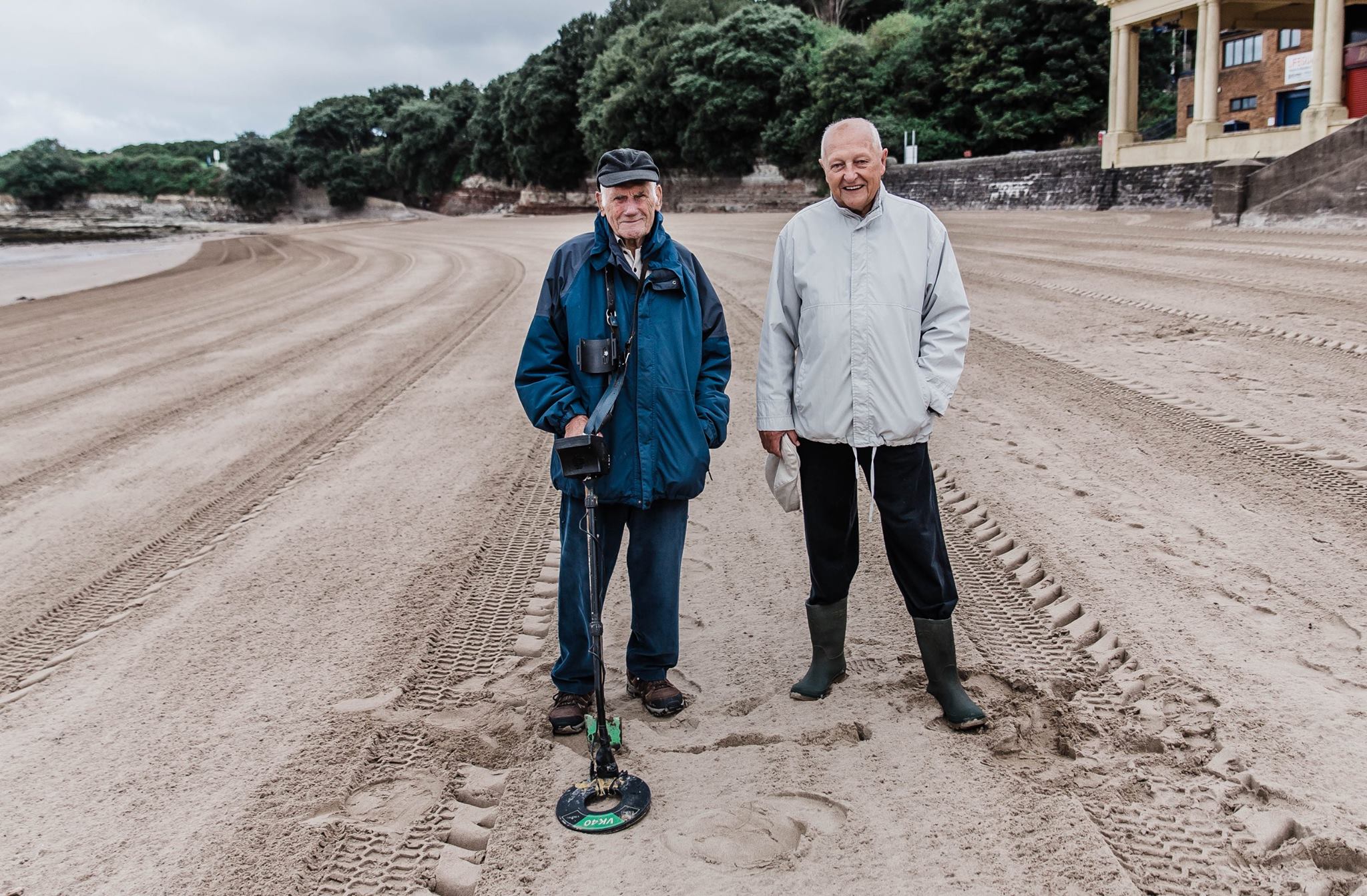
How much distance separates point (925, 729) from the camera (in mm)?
3445

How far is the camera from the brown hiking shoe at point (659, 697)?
3631 millimetres

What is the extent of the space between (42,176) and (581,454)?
326 feet

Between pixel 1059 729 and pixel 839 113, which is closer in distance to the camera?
pixel 1059 729

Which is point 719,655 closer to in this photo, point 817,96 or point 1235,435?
point 1235,435

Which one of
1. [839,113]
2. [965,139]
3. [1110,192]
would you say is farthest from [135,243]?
[1110,192]

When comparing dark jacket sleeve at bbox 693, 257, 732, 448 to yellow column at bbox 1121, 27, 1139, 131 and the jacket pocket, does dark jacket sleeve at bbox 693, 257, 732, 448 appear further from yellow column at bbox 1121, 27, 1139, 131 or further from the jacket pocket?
yellow column at bbox 1121, 27, 1139, 131

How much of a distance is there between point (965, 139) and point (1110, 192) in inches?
498

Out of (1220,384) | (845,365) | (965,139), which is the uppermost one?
(965,139)

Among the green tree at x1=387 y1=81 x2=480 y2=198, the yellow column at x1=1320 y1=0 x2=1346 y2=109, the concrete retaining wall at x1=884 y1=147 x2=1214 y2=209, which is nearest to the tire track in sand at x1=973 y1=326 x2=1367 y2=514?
the concrete retaining wall at x1=884 y1=147 x2=1214 y2=209

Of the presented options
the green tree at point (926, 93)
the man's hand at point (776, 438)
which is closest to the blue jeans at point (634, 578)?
the man's hand at point (776, 438)

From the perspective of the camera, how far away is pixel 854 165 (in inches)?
125

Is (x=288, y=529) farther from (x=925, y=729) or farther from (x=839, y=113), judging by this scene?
(x=839, y=113)

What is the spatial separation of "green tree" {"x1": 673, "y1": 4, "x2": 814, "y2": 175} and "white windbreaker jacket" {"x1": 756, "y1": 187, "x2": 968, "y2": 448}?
40881 mm

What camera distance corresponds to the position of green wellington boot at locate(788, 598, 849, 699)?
12.2ft
